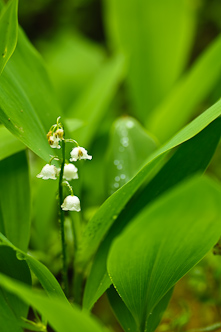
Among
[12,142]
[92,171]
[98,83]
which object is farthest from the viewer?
[98,83]

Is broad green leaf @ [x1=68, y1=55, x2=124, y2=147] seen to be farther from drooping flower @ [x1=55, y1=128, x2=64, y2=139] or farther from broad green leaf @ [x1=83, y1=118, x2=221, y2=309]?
drooping flower @ [x1=55, y1=128, x2=64, y2=139]

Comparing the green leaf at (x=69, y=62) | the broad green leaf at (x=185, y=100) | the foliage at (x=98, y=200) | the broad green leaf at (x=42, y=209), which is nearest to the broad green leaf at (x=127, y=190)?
the foliage at (x=98, y=200)

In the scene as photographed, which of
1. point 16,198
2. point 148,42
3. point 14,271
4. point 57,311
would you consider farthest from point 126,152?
point 148,42

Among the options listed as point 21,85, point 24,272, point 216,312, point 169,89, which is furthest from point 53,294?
point 169,89

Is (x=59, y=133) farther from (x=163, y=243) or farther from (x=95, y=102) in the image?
(x=95, y=102)

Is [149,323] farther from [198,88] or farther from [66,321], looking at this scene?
[198,88]

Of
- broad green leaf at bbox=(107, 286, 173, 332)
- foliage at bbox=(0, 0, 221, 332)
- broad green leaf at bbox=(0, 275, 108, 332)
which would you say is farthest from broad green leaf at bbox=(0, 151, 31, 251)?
broad green leaf at bbox=(0, 275, 108, 332)
